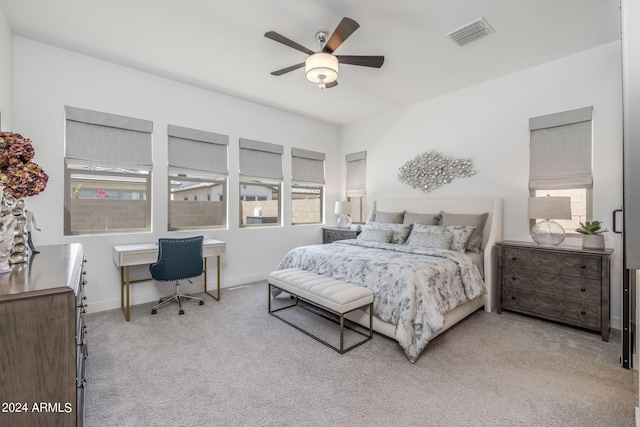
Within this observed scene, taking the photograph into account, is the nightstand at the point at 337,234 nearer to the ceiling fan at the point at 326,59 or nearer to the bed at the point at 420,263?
the bed at the point at 420,263

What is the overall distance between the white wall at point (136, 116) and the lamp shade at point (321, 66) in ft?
7.16

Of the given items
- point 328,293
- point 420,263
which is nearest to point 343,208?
point 420,263

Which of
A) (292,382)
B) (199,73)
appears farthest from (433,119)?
(292,382)

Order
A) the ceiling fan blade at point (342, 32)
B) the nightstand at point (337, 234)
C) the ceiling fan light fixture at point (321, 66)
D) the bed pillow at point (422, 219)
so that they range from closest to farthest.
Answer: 1. the ceiling fan blade at point (342, 32)
2. the ceiling fan light fixture at point (321, 66)
3. the bed pillow at point (422, 219)
4. the nightstand at point (337, 234)

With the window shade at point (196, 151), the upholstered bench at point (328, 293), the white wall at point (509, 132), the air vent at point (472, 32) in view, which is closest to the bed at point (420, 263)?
the upholstered bench at point (328, 293)

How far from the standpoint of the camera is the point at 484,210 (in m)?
3.79

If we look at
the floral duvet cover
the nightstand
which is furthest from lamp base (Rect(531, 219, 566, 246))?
the nightstand

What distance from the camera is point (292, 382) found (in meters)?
2.08

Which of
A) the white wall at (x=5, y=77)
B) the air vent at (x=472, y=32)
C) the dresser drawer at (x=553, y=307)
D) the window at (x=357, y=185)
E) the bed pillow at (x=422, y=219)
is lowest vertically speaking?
the dresser drawer at (x=553, y=307)

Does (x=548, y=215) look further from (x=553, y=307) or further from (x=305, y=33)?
(x=305, y=33)

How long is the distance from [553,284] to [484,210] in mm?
1122

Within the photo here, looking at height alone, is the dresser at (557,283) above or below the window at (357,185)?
below

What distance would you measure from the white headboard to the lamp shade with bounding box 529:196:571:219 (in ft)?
1.61

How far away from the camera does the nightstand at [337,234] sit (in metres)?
4.93
